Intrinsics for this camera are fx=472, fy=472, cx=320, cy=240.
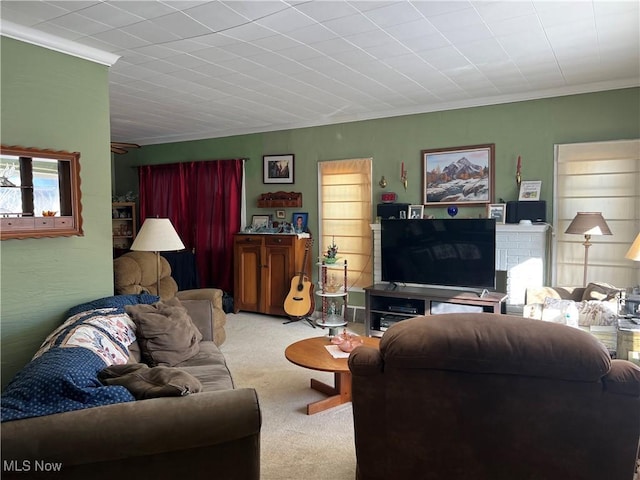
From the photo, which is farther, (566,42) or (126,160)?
(126,160)

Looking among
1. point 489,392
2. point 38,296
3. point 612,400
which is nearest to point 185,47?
point 38,296

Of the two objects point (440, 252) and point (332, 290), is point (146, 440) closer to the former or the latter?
point (440, 252)

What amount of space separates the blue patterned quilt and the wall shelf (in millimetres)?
3602

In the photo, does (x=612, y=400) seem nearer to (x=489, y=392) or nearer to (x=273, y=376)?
(x=489, y=392)

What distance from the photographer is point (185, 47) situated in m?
3.25

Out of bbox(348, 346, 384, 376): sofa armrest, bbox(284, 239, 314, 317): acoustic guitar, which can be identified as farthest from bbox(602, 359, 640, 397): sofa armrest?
bbox(284, 239, 314, 317): acoustic guitar

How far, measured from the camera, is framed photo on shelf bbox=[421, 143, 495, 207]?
15.9 ft

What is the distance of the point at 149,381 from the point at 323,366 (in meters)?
1.40

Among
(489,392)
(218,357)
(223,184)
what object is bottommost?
(218,357)

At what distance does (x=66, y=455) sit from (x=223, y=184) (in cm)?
532

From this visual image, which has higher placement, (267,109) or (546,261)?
(267,109)

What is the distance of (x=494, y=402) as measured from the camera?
62.9 inches

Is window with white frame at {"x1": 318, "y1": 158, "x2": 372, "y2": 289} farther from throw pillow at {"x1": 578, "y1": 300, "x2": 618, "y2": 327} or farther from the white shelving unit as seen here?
throw pillow at {"x1": 578, "y1": 300, "x2": 618, "y2": 327}

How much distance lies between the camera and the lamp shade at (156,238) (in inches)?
142
